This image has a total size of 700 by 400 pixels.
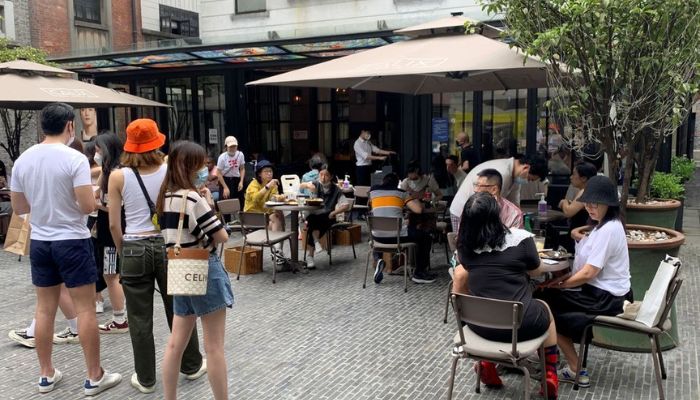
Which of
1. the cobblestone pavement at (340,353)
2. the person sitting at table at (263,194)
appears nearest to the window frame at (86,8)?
the person sitting at table at (263,194)

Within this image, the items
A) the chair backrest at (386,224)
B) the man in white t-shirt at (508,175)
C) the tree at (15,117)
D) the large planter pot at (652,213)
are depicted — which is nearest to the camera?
the man in white t-shirt at (508,175)

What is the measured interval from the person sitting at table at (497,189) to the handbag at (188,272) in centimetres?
279

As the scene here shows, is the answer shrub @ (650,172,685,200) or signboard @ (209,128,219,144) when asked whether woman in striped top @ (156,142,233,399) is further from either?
signboard @ (209,128,219,144)

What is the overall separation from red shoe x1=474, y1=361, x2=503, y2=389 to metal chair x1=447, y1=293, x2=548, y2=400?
57 cm

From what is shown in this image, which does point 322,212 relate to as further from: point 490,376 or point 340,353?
point 490,376

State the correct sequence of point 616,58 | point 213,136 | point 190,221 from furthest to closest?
point 213,136 < point 616,58 < point 190,221

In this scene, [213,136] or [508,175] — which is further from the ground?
[213,136]

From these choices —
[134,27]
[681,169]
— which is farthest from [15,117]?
[681,169]

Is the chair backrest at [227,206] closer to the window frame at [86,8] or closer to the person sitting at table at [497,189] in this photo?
the person sitting at table at [497,189]

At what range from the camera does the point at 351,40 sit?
10.4 meters

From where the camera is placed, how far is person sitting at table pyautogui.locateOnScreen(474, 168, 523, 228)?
212 inches

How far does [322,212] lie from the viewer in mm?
8070

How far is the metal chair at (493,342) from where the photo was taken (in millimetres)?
3592

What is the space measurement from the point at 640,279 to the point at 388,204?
2993 mm
